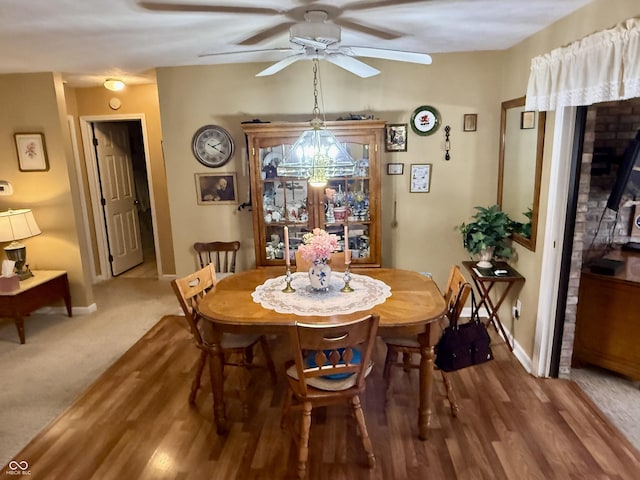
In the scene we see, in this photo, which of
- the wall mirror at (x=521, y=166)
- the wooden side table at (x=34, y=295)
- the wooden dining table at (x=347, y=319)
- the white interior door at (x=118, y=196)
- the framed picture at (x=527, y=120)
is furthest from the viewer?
the white interior door at (x=118, y=196)

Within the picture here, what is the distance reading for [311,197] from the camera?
3658 mm

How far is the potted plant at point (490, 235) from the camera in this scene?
3.38m

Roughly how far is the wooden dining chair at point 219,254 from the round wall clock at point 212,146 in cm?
75

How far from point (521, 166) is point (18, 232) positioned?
433cm

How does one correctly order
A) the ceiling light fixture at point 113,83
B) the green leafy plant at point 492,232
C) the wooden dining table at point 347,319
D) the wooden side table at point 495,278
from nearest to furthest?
the wooden dining table at point 347,319
the wooden side table at point 495,278
the green leafy plant at point 492,232
the ceiling light fixture at point 113,83

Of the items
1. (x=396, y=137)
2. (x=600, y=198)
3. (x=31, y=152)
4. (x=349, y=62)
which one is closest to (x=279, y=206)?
(x=396, y=137)

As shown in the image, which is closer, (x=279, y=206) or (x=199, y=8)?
(x=199, y=8)

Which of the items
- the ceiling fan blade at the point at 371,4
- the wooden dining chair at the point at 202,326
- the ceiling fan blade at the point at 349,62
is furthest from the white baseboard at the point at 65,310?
the ceiling fan blade at the point at 371,4

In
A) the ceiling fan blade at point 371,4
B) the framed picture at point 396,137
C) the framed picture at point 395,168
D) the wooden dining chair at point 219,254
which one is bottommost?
the wooden dining chair at point 219,254

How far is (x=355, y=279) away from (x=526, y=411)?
1319 millimetres

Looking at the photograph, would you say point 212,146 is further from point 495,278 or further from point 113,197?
point 495,278

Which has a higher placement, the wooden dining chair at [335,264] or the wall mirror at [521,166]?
the wall mirror at [521,166]

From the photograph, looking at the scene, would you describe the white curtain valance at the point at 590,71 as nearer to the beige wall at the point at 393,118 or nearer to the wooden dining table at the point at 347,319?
the beige wall at the point at 393,118

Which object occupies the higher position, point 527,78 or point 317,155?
point 527,78
